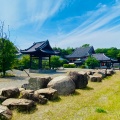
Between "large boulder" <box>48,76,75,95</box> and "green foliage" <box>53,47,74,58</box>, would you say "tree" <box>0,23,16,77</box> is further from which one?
"green foliage" <box>53,47,74,58</box>

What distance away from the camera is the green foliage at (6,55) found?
78.0ft

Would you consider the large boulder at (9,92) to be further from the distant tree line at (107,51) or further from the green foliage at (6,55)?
the distant tree line at (107,51)

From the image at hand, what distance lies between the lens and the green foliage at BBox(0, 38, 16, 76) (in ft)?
78.0

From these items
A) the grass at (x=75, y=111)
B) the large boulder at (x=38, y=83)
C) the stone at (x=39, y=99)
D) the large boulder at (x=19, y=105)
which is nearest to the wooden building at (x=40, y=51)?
the large boulder at (x=38, y=83)

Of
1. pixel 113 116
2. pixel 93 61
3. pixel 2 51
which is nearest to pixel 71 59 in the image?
pixel 93 61

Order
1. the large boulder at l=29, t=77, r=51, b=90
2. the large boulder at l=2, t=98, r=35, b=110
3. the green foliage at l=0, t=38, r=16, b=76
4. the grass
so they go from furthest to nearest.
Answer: the green foliage at l=0, t=38, r=16, b=76 < the large boulder at l=29, t=77, r=51, b=90 < the large boulder at l=2, t=98, r=35, b=110 < the grass

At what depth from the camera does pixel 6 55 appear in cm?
2377

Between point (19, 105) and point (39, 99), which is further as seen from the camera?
point (39, 99)

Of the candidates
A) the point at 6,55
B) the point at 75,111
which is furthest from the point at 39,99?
the point at 6,55

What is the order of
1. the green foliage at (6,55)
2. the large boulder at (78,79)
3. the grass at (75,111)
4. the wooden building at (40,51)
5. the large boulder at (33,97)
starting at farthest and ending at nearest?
the wooden building at (40,51) < the green foliage at (6,55) < the large boulder at (78,79) < the large boulder at (33,97) < the grass at (75,111)

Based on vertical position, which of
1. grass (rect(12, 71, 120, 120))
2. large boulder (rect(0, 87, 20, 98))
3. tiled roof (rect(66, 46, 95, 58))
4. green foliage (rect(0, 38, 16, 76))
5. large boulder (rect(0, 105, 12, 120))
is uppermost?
tiled roof (rect(66, 46, 95, 58))

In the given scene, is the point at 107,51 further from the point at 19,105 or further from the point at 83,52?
the point at 19,105

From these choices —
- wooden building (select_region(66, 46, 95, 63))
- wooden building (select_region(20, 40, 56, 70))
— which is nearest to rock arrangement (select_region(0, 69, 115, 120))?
wooden building (select_region(20, 40, 56, 70))

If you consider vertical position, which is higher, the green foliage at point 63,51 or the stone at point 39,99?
the green foliage at point 63,51
